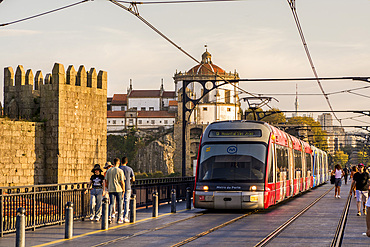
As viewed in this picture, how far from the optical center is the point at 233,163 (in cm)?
2141

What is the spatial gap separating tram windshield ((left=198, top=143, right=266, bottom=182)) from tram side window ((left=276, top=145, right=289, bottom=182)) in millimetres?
1867

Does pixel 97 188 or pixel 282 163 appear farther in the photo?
pixel 282 163

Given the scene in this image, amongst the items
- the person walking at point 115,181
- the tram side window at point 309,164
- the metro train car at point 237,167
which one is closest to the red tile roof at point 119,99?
the tram side window at point 309,164

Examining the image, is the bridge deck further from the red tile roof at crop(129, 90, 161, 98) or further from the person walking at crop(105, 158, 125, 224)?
the red tile roof at crop(129, 90, 161, 98)

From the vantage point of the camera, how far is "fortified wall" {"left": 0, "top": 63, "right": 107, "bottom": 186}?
121 ft

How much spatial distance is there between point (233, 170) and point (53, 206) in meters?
6.45

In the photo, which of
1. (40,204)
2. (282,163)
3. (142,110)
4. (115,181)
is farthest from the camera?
(142,110)

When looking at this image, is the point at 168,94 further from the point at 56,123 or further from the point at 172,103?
the point at 56,123

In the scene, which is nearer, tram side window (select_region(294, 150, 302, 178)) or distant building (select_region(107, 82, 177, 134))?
tram side window (select_region(294, 150, 302, 178))

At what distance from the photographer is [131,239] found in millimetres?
13969

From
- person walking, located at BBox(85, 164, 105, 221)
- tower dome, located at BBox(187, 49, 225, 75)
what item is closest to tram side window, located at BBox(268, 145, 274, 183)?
person walking, located at BBox(85, 164, 105, 221)

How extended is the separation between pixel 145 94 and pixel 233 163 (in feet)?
535

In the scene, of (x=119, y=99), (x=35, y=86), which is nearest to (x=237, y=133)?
(x=35, y=86)

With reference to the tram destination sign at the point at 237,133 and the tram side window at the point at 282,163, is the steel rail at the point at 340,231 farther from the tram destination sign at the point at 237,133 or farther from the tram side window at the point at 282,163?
the tram destination sign at the point at 237,133
